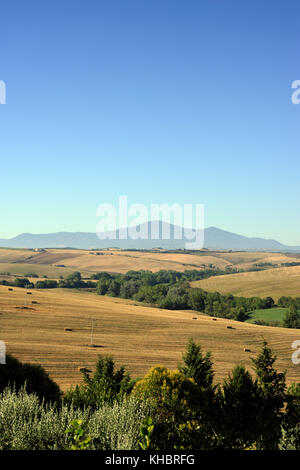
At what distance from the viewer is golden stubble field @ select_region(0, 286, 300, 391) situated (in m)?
51.0

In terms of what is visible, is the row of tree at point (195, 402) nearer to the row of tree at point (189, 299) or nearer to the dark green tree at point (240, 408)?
the dark green tree at point (240, 408)

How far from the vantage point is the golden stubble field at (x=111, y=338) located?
51.0 m

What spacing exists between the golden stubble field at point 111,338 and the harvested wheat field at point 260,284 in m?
59.9

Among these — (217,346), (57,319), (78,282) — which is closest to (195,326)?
(217,346)

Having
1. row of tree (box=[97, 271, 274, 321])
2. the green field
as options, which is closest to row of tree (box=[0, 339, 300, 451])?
the green field

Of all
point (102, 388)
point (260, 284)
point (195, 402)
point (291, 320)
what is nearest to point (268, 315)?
point (291, 320)

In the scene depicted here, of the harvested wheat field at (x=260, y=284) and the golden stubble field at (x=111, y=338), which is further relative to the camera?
the harvested wheat field at (x=260, y=284)

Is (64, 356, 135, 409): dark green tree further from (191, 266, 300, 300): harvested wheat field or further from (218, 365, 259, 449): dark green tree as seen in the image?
(191, 266, 300, 300): harvested wheat field

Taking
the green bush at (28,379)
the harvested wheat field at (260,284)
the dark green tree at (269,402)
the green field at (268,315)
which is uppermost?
the green bush at (28,379)

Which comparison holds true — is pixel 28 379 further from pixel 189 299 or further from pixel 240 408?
pixel 189 299

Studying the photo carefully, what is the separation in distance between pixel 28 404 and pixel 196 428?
7394 millimetres

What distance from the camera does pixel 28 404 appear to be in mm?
13484

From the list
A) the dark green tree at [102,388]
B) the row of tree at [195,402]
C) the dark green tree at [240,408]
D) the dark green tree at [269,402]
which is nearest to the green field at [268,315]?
the dark green tree at [269,402]
